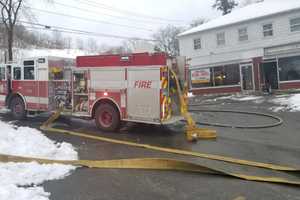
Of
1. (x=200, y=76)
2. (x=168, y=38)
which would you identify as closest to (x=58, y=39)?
(x=168, y=38)

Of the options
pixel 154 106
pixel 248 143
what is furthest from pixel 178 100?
pixel 248 143

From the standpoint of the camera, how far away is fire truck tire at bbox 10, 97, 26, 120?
1425cm

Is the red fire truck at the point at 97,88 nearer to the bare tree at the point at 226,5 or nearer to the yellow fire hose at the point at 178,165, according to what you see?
the yellow fire hose at the point at 178,165

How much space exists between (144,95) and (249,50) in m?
19.8

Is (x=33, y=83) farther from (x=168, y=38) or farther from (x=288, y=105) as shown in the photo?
(x=168, y=38)

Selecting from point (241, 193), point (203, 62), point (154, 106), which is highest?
point (203, 62)

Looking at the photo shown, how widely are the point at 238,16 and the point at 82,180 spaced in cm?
2753

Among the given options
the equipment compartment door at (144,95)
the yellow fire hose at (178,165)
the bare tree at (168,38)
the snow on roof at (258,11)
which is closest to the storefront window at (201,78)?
the snow on roof at (258,11)

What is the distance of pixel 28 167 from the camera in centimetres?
685

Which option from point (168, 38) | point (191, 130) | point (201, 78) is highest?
point (168, 38)

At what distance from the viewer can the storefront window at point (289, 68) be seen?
2481cm

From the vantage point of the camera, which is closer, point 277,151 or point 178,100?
point 277,151

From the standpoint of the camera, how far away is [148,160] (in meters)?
7.16

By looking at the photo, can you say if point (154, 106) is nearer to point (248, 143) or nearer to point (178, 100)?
point (178, 100)
